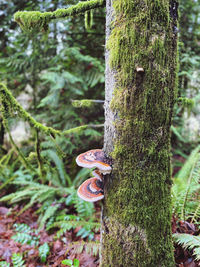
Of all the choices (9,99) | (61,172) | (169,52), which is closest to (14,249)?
(61,172)

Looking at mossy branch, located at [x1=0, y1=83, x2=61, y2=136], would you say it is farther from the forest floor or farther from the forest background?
the forest floor

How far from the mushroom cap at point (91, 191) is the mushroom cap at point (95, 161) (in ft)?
0.75

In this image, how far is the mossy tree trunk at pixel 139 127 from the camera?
1.50m

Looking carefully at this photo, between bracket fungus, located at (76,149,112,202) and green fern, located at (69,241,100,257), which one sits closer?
bracket fungus, located at (76,149,112,202)

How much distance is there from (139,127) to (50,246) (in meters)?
2.70

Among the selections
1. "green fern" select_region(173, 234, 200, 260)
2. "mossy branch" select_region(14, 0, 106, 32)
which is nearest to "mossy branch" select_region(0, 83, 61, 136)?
"mossy branch" select_region(14, 0, 106, 32)

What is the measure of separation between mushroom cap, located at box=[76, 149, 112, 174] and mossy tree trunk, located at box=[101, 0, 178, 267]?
88 millimetres

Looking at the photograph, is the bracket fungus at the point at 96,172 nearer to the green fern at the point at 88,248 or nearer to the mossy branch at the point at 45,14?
the green fern at the point at 88,248

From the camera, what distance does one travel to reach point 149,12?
1473 mm

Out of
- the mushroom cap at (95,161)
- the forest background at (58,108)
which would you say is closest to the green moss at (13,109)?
the mushroom cap at (95,161)

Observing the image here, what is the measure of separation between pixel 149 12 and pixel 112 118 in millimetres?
880

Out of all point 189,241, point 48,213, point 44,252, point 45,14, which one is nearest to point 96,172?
point 189,241

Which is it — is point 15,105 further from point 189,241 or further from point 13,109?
point 189,241

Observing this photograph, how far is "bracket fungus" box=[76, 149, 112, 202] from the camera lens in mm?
1537
